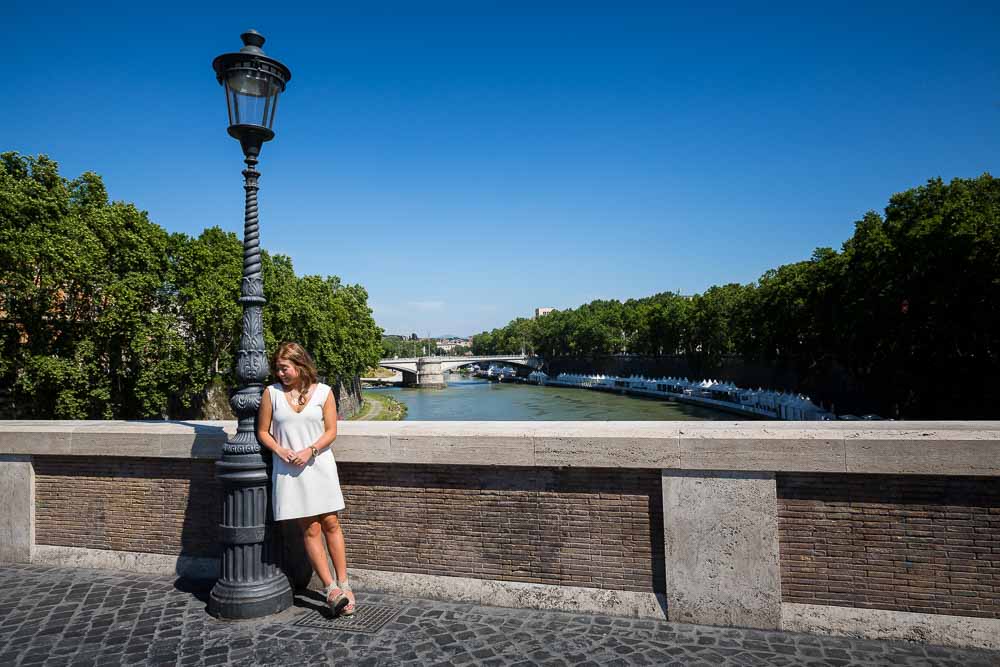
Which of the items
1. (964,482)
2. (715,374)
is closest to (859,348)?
(964,482)

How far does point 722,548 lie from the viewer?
14.4 ft

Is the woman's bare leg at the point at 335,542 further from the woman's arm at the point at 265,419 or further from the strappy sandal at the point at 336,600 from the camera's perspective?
the woman's arm at the point at 265,419

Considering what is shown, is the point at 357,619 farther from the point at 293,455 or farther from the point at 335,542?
the point at 293,455

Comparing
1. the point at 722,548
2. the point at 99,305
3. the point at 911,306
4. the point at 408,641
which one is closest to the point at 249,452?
the point at 408,641

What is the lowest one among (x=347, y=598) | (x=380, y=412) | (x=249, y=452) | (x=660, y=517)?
(x=380, y=412)

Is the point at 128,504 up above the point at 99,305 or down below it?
below

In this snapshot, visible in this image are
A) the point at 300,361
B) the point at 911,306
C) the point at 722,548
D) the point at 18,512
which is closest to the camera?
the point at 722,548

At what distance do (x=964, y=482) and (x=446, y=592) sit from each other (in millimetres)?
3723

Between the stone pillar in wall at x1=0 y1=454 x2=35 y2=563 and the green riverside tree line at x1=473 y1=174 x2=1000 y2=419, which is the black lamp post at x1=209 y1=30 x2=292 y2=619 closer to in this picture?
the stone pillar in wall at x1=0 y1=454 x2=35 y2=563

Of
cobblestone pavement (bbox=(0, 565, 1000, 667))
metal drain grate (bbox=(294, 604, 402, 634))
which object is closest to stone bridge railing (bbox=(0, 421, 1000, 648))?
cobblestone pavement (bbox=(0, 565, 1000, 667))

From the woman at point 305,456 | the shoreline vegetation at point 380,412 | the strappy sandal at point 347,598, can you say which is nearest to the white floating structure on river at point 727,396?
the shoreline vegetation at point 380,412

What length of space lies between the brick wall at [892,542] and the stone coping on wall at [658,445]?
0.53 ft

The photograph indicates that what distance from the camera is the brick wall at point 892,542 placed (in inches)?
157

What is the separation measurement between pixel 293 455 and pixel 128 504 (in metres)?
2.52
